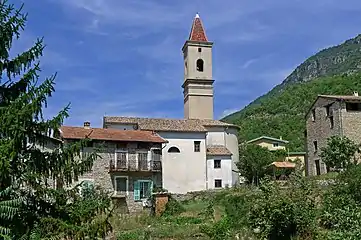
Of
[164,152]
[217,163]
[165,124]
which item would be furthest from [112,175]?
[217,163]

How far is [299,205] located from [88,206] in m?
13.8

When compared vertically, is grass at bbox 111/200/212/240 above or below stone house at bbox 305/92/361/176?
below

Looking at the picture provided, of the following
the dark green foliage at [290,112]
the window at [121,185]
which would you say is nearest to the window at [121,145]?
the window at [121,185]

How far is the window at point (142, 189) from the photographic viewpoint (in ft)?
142

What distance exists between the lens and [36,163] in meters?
16.0

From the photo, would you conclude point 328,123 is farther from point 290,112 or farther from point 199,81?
point 290,112

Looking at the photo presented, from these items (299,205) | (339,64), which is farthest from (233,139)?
(339,64)

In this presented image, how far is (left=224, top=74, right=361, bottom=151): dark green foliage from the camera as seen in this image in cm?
7325

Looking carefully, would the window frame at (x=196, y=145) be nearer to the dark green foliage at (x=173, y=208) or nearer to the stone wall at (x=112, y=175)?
the stone wall at (x=112, y=175)

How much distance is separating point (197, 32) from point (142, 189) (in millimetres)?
23212

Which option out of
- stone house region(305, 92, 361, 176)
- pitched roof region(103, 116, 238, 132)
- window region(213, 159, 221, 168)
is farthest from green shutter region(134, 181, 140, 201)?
stone house region(305, 92, 361, 176)

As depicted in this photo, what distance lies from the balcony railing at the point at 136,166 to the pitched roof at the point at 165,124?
4083 mm

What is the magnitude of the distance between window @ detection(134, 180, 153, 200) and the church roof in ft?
69.3

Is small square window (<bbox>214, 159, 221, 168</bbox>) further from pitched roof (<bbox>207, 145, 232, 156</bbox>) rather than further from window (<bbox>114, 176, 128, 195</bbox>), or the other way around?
window (<bbox>114, 176, 128, 195</bbox>)
